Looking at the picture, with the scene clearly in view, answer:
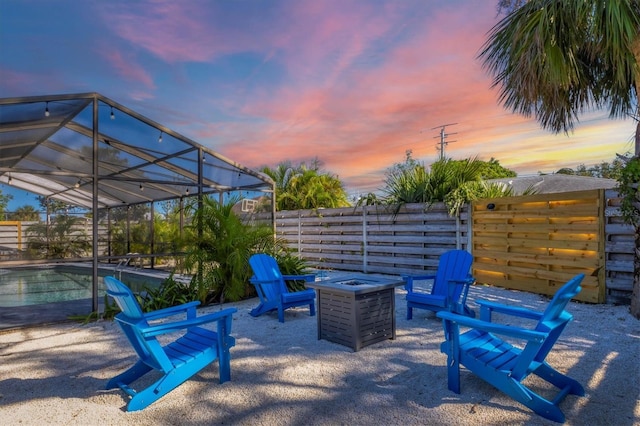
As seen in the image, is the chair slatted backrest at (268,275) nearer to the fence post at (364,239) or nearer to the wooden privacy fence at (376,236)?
the wooden privacy fence at (376,236)

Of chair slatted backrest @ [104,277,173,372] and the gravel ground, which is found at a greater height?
chair slatted backrest @ [104,277,173,372]

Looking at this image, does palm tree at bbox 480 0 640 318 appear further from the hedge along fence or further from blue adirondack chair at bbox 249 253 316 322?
blue adirondack chair at bbox 249 253 316 322

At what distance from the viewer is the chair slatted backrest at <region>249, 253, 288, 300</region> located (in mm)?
4836

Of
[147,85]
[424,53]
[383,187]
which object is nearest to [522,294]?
[383,187]

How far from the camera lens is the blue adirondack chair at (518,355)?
2.22m

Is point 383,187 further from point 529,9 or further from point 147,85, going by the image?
point 147,85

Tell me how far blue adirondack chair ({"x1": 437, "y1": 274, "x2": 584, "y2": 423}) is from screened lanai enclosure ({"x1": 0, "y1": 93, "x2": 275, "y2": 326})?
15.2 feet

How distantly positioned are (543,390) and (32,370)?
4.11 metres

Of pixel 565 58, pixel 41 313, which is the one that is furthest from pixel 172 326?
pixel 565 58

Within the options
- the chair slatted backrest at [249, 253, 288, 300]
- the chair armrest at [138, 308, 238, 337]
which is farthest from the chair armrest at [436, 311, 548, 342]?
the chair slatted backrest at [249, 253, 288, 300]

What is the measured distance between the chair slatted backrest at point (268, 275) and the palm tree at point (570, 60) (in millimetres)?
4154

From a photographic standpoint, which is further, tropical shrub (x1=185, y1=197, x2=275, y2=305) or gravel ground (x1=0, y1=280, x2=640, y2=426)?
tropical shrub (x1=185, y1=197, x2=275, y2=305)

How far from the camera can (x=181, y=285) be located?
229 inches

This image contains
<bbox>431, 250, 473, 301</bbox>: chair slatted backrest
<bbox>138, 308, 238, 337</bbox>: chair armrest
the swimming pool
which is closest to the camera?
<bbox>138, 308, 238, 337</bbox>: chair armrest
